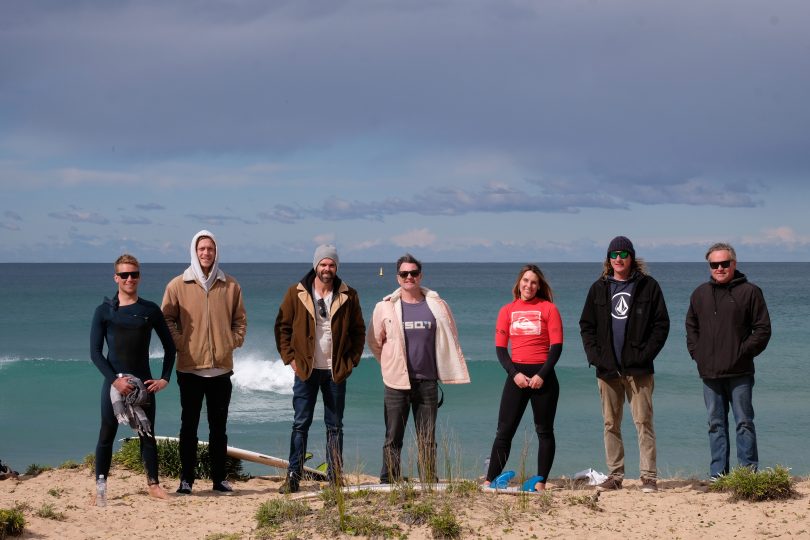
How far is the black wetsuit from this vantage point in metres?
6.34

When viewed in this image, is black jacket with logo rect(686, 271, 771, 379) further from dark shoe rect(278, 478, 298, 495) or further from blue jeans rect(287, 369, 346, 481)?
dark shoe rect(278, 478, 298, 495)

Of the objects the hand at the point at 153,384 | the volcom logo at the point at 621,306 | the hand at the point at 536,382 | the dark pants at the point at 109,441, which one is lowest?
the dark pants at the point at 109,441

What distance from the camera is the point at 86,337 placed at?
1483 inches

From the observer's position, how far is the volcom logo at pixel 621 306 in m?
6.57

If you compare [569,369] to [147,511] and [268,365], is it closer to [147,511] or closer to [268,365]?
[268,365]

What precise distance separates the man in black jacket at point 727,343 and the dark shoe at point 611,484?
2.55ft

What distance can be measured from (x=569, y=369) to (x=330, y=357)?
16931mm

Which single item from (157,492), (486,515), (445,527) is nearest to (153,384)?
(157,492)

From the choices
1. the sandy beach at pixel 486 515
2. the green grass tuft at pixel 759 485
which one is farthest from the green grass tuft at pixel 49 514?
the green grass tuft at pixel 759 485

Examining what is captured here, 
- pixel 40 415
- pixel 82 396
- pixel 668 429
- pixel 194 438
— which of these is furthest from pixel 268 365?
pixel 194 438

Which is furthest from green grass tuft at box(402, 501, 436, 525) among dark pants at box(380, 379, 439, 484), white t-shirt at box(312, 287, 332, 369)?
white t-shirt at box(312, 287, 332, 369)

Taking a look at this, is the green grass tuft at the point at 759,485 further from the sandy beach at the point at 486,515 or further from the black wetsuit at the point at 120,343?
the black wetsuit at the point at 120,343

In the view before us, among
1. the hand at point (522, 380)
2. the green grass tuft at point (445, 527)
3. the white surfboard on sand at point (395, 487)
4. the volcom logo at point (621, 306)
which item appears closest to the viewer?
the green grass tuft at point (445, 527)

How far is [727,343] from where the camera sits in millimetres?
6484
